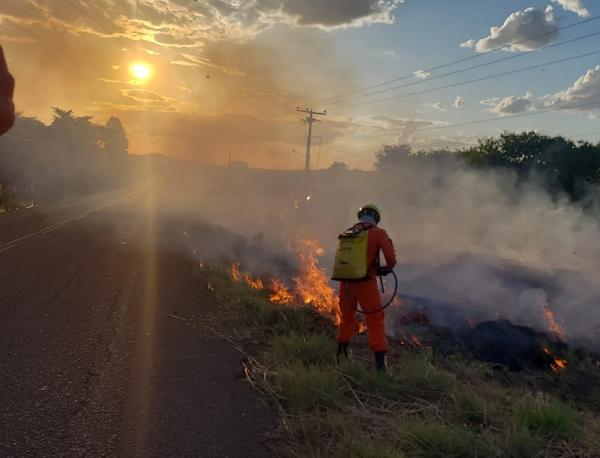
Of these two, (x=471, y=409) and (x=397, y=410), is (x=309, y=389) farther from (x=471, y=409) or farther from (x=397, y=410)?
(x=471, y=409)

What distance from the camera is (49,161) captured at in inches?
1916

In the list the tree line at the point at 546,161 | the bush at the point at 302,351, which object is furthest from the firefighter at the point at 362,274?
the tree line at the point at 546,161

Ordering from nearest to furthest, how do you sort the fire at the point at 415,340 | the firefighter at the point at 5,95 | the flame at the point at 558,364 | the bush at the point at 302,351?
the firefighter at the point at 5,95, the bush at the point at 302,351, the fire at the point at 415,340, the flame at the point at 558,364

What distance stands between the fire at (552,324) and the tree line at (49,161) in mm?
21953

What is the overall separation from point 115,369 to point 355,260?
2.75 m

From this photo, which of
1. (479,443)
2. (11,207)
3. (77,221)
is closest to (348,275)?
(479,443)

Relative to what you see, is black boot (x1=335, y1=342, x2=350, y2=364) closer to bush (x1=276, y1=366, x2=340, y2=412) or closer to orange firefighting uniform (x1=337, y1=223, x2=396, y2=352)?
orange firefighting uniform (x1=337, y1=223, x2=396, y2=352)

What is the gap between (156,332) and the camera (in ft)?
22.0

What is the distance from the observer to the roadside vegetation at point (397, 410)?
3756mm

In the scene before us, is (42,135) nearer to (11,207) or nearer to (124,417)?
(11,207)

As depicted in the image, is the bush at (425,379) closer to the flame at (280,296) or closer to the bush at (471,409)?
the bush at (471,409)

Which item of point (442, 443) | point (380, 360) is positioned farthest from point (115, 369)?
point (442, 443)

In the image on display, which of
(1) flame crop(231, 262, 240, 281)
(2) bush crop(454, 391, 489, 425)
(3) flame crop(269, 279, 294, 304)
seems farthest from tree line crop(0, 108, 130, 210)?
(2) bush crop(454, 391, 489, 425)

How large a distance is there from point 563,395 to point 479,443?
391cm
